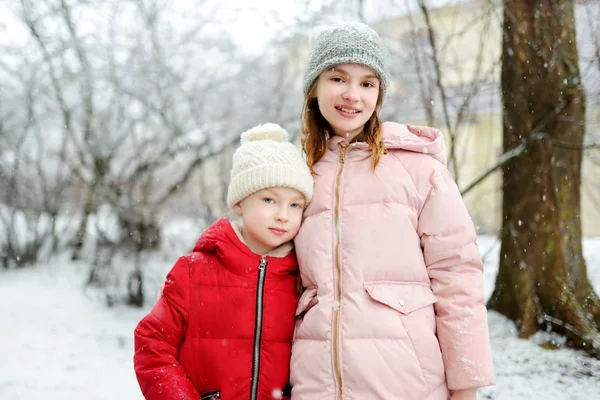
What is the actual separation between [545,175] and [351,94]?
245cm

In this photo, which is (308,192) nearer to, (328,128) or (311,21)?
(328,128)

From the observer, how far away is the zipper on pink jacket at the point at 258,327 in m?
1.80

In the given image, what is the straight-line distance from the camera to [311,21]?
5445 millimetres

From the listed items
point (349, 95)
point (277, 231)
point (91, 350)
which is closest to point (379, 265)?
point (277, 231)

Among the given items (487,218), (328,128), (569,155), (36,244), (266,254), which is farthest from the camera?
(487,218)

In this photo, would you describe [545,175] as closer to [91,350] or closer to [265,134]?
[265,134]

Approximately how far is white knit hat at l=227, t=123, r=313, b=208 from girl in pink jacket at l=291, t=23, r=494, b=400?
0.35ft

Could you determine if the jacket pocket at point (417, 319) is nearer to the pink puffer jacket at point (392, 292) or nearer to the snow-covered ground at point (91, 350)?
the pink puffer jacket at point (392, 292)

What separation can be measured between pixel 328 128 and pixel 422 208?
0.52 metres

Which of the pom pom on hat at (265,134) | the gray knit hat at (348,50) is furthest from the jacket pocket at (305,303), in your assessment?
the gray knit hat at (348,50)

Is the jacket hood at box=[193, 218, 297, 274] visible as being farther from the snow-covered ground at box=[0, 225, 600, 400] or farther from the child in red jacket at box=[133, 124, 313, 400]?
the snow-covered ground at box=[0, 225, 600, 400]

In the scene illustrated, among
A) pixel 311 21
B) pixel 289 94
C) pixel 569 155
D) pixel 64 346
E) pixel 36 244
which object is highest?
pixel 311 21

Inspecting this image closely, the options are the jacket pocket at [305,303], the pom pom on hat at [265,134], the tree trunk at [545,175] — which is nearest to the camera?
the jacket pocket at [305,303]

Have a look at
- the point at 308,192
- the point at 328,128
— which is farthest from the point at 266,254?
the point at 328,128
